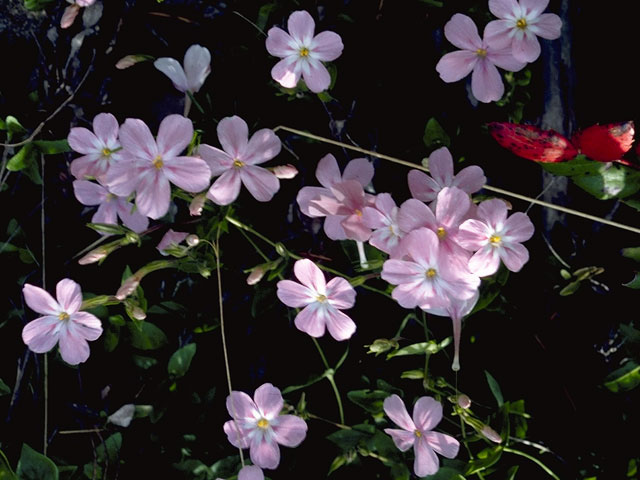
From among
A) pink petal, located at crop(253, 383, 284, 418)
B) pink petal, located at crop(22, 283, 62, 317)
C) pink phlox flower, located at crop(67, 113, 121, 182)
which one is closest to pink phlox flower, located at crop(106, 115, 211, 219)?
pink phlox flower, located at crop(67, 113, 121, 182)

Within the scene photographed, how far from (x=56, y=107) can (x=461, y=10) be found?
0.78 m

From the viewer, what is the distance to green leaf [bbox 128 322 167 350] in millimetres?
1248

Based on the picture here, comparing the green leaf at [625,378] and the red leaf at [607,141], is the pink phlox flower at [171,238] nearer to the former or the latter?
the red leaf at [607,141]

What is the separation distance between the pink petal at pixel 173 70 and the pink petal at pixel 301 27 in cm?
21

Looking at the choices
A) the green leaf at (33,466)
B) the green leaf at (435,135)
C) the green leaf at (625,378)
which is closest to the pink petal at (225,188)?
the green leaf at (435,135)

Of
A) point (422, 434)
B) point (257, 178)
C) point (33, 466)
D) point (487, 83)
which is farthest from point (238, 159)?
point (33, 466)

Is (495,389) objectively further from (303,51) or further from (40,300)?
(40,300)

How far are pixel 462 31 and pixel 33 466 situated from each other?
1051 mm

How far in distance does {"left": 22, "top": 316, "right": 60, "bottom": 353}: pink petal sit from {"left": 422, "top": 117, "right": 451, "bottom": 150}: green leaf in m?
0.71

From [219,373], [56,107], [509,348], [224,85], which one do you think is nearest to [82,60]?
[56,107]

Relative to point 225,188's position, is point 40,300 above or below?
below

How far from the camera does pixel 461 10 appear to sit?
121cm

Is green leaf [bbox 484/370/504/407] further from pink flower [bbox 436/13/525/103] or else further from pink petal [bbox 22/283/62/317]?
pink petal [bbox 22/283/62/317]

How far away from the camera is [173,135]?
99 centimetres
